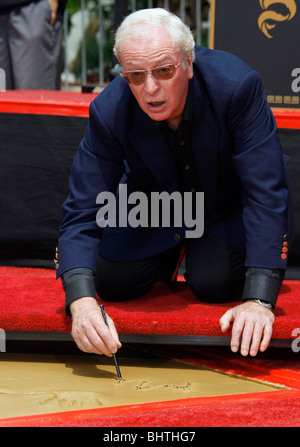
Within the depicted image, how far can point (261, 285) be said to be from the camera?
195 cm

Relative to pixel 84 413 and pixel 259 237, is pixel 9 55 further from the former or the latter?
pixel 84 413

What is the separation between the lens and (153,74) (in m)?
1.91

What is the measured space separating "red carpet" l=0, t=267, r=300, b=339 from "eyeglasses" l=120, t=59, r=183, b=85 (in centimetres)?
65

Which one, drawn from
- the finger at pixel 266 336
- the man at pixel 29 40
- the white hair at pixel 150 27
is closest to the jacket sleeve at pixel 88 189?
the white hair at pixel 150 27

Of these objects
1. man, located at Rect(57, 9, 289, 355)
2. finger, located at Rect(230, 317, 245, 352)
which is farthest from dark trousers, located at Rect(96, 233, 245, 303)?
finger, located at Rect(230, 317, 245, 352)

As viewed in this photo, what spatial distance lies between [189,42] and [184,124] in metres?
0.25

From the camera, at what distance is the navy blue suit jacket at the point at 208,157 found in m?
2.01

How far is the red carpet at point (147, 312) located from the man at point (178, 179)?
2.6 inches

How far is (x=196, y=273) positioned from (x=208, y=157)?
0.37 meters

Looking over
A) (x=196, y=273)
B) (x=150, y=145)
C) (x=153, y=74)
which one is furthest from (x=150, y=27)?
(x=196, y=273)

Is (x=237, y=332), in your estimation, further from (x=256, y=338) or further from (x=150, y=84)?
(x=150, y=84)

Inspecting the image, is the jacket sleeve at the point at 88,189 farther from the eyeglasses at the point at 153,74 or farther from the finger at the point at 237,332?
the finger at the point at 237,332

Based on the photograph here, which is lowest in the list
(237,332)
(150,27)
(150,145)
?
(237,332)

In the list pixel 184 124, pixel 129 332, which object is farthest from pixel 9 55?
pixel 129 332
